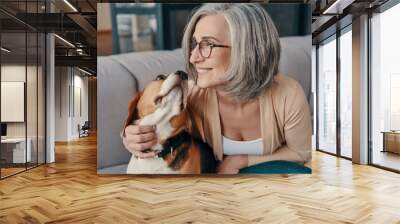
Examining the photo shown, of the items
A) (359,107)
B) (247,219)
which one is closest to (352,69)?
(359,107)

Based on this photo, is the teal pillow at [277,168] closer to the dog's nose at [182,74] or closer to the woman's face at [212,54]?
the woman's face at [212,54]

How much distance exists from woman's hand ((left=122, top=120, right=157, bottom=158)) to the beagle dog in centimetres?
7

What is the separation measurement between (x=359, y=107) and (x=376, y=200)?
3729mm

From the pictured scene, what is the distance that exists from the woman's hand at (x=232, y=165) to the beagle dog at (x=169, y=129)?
0.42 feet

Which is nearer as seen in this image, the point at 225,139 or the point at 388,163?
the point at 225,139

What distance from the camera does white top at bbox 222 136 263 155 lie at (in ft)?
20.4

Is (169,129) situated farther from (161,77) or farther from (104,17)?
(104,17)

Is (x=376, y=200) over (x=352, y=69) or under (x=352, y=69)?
under

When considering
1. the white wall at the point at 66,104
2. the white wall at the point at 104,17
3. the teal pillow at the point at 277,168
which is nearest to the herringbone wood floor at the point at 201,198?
the teal pillow at the point at 277,168

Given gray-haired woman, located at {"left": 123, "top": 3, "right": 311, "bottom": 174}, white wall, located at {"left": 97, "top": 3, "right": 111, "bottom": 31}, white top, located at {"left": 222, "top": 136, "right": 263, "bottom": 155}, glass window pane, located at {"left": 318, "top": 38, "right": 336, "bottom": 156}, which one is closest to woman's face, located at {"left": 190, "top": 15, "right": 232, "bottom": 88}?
gray-haired woman, located at {"left": 123, "top": 3, "right": 311, "bottom": 174}

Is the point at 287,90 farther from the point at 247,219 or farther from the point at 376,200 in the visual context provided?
the point at 247,219

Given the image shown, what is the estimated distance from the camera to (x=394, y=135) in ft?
23.7

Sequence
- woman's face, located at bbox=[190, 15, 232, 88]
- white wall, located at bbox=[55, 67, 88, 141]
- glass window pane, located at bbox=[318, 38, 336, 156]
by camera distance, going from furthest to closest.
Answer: white wall, located at bbox=[55, 67, 88, 141] < glass window pane, located at bbox=[318, 38, 336, 156] < woman's face, located at bbox=[190, 15, 232, 88]

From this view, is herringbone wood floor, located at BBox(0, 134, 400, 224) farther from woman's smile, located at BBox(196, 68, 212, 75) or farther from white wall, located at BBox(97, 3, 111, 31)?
white wall, located at BBox(97, 3, 111, 31)
